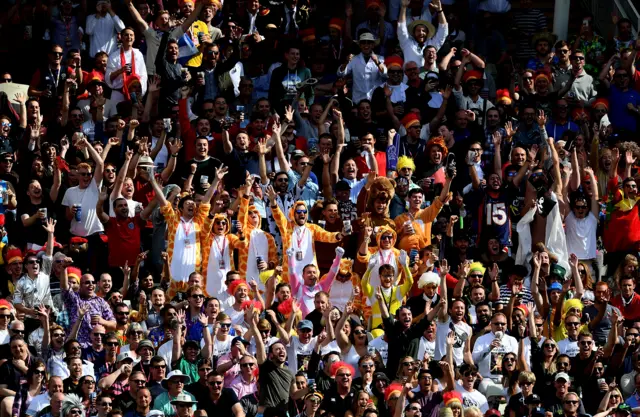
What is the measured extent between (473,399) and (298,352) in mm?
2059

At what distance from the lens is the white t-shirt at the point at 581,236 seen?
94.0 feet

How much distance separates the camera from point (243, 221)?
2758 centimetres

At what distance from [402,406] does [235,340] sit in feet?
6.79

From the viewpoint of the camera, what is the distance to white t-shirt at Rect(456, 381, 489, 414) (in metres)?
25.3

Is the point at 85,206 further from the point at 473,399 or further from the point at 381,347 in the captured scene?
the point at 473,399

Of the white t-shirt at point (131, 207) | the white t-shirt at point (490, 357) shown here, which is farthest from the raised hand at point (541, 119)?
the white t-shirt at point (131, 207)

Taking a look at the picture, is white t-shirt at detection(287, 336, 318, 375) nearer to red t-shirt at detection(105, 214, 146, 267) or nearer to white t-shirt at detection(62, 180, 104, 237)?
red t-shirt at detection(105, 214, 146, 267)

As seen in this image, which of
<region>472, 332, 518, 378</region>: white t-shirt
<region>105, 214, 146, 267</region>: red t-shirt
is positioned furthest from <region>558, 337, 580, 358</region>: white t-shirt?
<region>105, 214, 146, 267</region>: red t-shirt

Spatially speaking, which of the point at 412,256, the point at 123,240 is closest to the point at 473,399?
the point at 412,256

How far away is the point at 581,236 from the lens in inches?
1128

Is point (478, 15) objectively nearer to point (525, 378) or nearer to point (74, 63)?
point (74, 63)

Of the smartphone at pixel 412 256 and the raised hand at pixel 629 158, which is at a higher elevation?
the raised hand at pixel 629 158

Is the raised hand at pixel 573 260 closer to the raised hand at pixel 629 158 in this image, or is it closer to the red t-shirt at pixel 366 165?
the raised hand at pixel 629 158

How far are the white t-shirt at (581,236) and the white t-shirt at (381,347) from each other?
347cm
